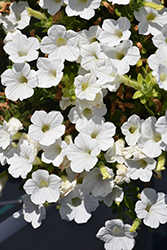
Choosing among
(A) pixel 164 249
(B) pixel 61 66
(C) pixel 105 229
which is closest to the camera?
(B) pixel 61 66

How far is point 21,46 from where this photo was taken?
2.39ft

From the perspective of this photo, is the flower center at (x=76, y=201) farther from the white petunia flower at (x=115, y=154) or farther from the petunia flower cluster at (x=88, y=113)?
the white petunia flower at (x=115, y=154)

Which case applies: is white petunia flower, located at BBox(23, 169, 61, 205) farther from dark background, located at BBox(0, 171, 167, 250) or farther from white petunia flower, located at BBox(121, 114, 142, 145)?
dark background, located at BBox(0, 171, 167, 250)

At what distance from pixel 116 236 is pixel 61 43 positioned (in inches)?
20.2

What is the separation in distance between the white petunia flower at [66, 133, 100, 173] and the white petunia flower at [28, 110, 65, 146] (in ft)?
0.14

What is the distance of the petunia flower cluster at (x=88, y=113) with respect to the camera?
26.7 inches

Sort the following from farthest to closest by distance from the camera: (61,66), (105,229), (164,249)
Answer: (164,249)
(105,229)
(61,66)

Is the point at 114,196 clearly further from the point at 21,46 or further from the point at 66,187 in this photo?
the point at 21,46

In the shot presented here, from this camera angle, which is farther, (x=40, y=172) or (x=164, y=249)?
(x=164, y=249)

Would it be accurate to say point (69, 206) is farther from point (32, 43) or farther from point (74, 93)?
point (32, 43)

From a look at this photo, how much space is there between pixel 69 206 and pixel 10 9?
54 cm

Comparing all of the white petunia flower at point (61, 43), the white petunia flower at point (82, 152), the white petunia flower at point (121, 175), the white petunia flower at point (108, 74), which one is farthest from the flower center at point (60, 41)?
the white petunia flower at point (121, 175)

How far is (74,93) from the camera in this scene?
72 cm

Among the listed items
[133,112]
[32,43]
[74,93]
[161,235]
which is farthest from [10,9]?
[161,235]
